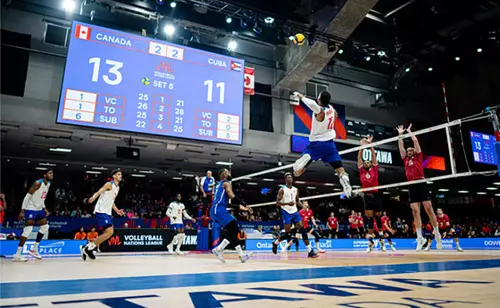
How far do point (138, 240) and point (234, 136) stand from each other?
523 cm

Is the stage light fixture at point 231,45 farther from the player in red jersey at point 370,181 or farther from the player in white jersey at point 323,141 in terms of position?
the player in white jersey at point 323,141

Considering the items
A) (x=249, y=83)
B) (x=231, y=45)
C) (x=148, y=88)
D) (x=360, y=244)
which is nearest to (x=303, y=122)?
(x=249, y=83)

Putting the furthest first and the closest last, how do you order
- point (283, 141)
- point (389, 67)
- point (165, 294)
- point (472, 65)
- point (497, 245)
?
point (389, 67), point (472, 65), point (283, 141), point (497, 245), point (165, 294)

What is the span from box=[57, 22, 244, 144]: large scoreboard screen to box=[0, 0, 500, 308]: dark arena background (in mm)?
53

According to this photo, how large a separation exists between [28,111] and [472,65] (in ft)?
65.8

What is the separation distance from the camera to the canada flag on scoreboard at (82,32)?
413 inches

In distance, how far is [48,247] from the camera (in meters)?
10.7

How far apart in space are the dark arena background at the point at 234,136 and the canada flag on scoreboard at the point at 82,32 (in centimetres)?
7

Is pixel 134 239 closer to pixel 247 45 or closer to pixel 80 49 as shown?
pixel 80 49

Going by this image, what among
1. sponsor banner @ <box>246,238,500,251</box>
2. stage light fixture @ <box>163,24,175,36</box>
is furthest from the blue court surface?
stage light fixture @ <box>163,24,175,36</box>

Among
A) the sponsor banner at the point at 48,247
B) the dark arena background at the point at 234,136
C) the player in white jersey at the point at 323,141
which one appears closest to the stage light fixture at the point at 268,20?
the dark arena background at the point at 234,136

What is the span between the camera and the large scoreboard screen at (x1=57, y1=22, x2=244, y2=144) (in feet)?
34.1

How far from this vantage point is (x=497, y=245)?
14602 millimetres

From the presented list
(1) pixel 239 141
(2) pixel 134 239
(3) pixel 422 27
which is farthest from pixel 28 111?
(3) pixel 422 27
